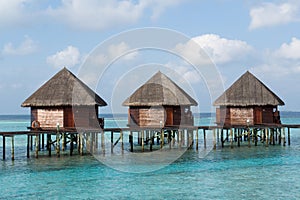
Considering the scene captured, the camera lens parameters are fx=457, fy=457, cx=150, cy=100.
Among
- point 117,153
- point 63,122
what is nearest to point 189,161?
point 117,153

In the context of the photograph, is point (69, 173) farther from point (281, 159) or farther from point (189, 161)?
point (281, 159)

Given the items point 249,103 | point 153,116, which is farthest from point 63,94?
point 249,103

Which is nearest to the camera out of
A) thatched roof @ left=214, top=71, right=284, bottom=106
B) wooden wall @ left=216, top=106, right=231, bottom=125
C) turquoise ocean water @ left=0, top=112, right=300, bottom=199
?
turquoise ocean water @ left=0, top=112, right=300, bottom=199

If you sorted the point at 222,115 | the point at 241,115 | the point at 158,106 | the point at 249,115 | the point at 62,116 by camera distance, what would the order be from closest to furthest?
the point at 62,116
the point at 158,106
the point at 249,115
the point at 241,115
the point at 222,115

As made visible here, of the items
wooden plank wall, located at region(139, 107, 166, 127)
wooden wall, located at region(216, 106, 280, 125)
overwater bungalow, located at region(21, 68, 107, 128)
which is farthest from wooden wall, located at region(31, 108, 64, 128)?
wooden wall, located at region(216, 106, 280, 125)

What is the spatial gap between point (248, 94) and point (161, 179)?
14.5 m

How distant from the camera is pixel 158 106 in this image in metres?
29.2

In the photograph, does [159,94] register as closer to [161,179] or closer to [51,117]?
[51,117]

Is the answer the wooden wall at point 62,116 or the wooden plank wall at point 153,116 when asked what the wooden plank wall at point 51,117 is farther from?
the wooden plank wall at point 153,116

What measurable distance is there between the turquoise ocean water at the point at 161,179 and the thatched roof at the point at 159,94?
16.2 feet

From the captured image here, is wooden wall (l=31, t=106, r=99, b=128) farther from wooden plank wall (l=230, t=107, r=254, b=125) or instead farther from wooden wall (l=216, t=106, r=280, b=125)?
wooden plank wall (l=230, t=107, r=254, b=125)

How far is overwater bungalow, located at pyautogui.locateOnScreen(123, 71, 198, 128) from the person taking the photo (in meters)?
29.1

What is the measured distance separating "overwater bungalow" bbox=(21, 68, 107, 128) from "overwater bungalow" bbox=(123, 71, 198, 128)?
3.67 metres

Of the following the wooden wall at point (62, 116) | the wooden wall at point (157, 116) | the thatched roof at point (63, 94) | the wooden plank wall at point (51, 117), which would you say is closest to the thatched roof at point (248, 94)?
the wooden wall at point (157, 116)
